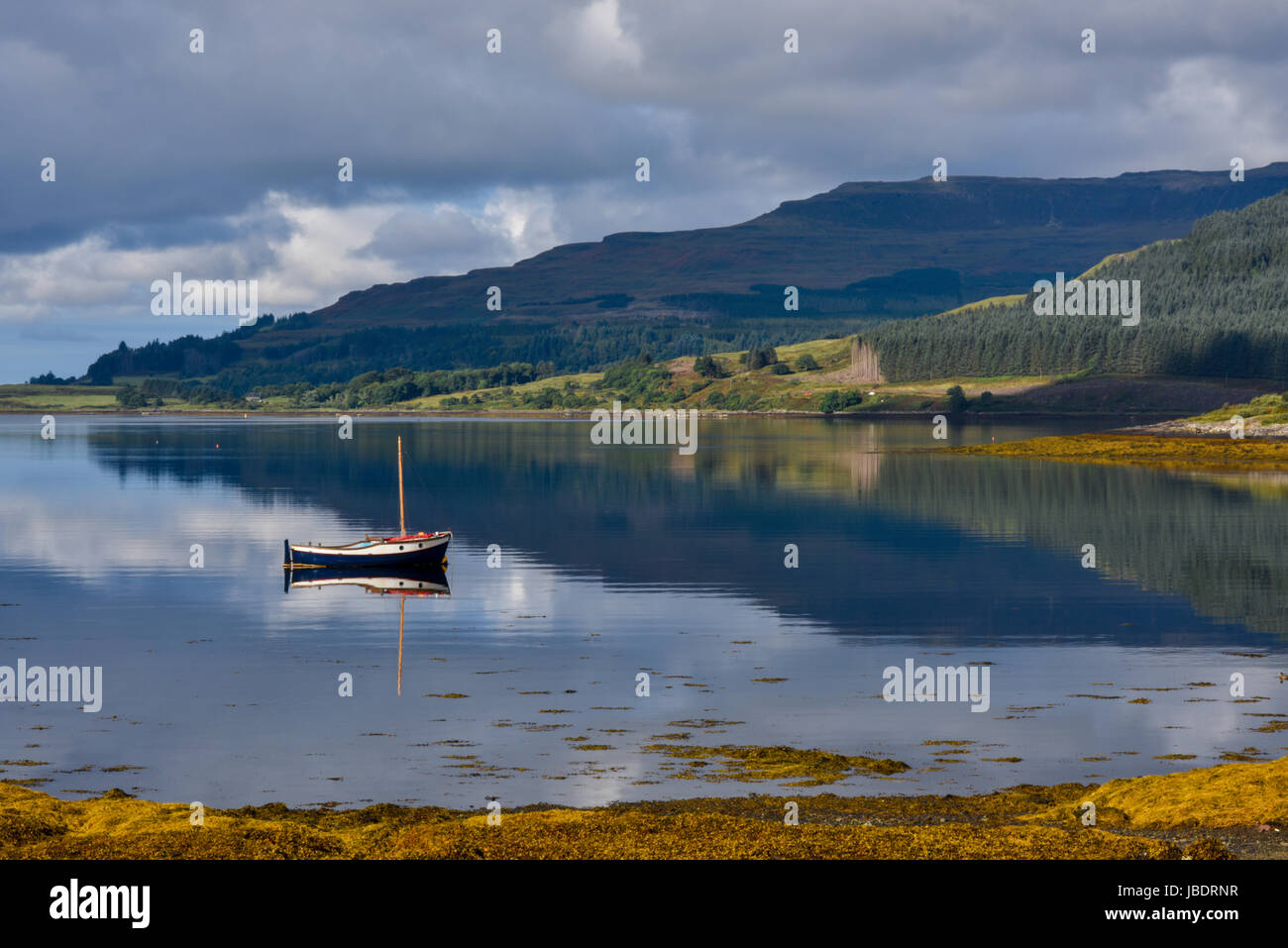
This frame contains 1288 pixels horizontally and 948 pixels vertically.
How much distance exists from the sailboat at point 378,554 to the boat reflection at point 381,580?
0.48m

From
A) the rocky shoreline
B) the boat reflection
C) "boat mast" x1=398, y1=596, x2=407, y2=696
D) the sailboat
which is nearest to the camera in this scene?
the rocky shoreline

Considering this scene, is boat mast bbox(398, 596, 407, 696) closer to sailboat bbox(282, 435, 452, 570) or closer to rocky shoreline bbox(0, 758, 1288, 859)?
sailboat bbox(282, 435, 452, 570)

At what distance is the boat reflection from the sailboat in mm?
475

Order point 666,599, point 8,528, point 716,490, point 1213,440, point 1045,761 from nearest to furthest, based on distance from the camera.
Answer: point 1045,761
point 666,599
point 8,528
point 716,490
point 1213,440

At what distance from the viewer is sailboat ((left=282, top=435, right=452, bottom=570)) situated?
7175 cm

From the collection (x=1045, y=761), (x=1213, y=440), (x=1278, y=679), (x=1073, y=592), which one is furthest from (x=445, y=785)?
(x=1213, y=440)

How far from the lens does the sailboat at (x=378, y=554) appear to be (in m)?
71.8

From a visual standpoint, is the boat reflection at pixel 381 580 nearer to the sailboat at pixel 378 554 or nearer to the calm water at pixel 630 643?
the sailboat at pixel 378 554

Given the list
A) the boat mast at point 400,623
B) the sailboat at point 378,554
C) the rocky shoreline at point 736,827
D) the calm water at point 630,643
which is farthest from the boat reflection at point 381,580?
the rocky shoreline at point 736,827

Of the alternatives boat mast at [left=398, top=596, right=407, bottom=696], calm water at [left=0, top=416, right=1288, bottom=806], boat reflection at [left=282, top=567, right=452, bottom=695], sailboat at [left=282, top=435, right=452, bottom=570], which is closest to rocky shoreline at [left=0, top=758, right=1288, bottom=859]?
calm water at [left=0, top=416, right=1288, bottom=806]

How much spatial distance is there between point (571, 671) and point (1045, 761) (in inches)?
693

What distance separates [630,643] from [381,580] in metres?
23.0
